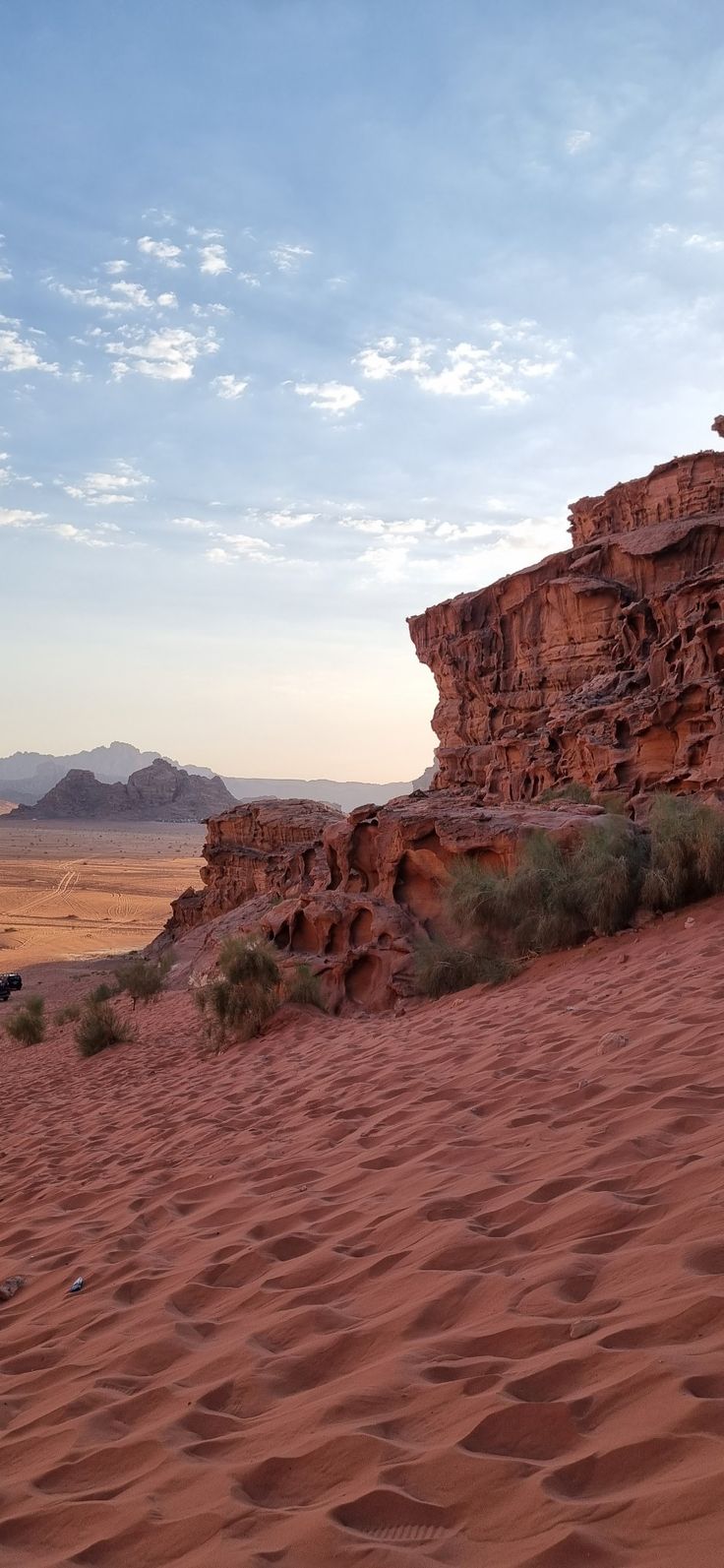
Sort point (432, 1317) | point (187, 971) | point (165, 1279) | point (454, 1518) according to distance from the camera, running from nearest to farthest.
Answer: point (454, 1518), point (432, 1317), point (165, 1279), point (187, 971)

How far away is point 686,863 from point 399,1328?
7.34 metres

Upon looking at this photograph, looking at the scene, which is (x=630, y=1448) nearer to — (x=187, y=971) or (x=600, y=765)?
(x=600, y=765)

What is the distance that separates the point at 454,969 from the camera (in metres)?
9.73

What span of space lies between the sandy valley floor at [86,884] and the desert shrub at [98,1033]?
2056cm

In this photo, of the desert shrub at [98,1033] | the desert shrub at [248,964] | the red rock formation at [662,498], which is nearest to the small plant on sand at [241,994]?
the desert shrub at [248,964]

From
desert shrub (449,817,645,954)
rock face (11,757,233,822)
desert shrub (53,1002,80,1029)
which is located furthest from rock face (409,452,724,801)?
rock face (11,757,233,822)

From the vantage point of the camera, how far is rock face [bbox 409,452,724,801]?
17.6m

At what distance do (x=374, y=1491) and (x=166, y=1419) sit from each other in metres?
0.80

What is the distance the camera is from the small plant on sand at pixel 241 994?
996 cm

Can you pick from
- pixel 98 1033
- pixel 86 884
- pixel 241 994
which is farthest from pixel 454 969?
pixel 86 884

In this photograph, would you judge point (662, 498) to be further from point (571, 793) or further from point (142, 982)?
point (142, 982)

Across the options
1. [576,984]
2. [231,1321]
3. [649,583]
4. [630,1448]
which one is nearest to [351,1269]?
[231,1321]

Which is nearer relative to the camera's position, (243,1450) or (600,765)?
(243,1450)

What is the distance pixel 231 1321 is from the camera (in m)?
3.11
